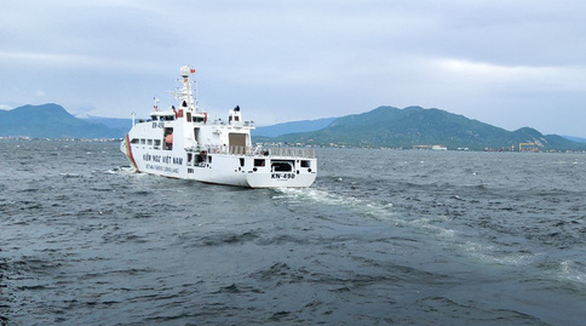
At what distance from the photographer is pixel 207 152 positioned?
3988cm

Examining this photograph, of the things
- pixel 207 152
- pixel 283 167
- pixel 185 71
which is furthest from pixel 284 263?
pixel 185 71

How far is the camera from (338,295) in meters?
13.2

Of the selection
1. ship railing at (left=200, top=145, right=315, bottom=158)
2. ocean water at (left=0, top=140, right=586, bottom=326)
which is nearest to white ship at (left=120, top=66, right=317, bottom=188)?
ship railing at (left=200, top=145, right=315, bottom=158)

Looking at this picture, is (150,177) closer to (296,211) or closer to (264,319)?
(296,211)

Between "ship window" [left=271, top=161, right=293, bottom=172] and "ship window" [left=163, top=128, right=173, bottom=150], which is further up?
"ship window" [left=163, top=128, right=173, bottom=150]

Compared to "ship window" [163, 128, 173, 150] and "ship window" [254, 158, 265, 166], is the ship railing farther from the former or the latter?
"ship window" [163, 128, 173, 150]

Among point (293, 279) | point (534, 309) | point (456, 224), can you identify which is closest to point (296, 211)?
point (456, 224)

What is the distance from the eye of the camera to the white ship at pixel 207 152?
3691 centimetres

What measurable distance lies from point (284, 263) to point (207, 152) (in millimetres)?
25089

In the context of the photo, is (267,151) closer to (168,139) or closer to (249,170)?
(249,170)

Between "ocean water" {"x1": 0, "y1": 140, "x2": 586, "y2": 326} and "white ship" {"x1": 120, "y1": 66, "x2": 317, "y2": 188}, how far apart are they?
6.25 meters

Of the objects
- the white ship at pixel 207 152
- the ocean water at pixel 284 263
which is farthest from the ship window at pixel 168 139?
the ocean water at pixel 284 263

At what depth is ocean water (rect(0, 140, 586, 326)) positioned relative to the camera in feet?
38.8

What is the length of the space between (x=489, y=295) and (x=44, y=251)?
55.3 ft
